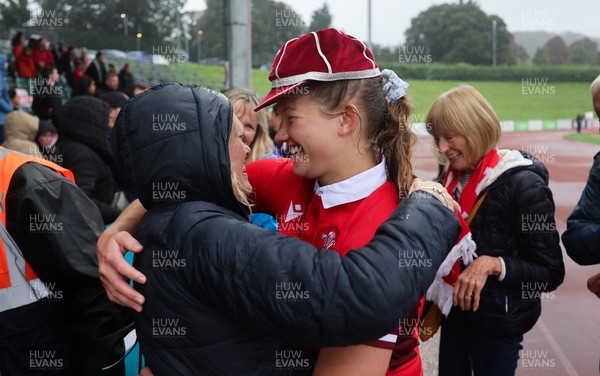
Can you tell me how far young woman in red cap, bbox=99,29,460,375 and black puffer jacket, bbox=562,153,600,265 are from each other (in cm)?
145

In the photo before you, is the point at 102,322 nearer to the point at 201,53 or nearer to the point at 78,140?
the point at 78,140

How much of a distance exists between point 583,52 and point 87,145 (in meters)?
55.9

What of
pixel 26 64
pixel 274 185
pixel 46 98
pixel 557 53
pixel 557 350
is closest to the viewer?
pixel 274 185

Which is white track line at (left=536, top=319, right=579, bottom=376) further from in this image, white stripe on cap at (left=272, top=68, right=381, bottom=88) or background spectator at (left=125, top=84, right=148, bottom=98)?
background spectator at (left=125, top=84, right=148, bottom=98)

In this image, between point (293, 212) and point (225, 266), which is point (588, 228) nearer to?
point (293, 212)

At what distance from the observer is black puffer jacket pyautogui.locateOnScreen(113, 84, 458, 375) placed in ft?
3.47

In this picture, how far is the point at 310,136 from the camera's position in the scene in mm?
1505

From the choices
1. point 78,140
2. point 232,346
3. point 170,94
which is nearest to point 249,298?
point 232,346

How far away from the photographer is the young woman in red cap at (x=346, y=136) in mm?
1477

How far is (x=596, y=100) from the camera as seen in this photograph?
259 centimetres

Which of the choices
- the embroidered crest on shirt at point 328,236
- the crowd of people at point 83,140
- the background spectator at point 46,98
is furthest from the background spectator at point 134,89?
the embroidered crest on shirt at point 328,236

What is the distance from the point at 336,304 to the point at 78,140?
13.1 feet

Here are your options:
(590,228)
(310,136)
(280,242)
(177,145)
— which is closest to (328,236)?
(310,136)

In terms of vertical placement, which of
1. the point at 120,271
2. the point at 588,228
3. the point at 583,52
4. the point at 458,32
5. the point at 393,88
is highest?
the point at 583,52
